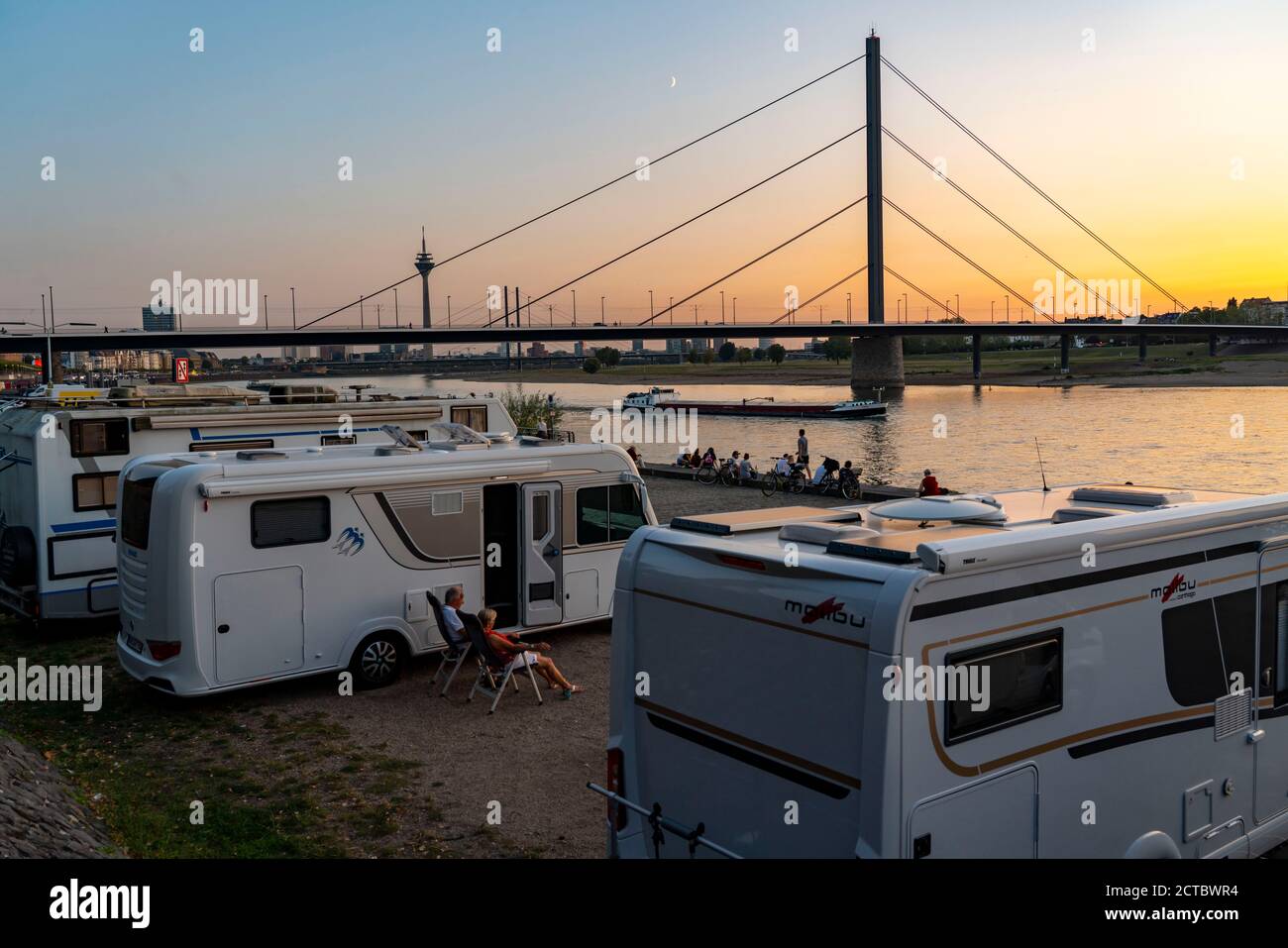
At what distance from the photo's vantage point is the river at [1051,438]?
39.6 metres

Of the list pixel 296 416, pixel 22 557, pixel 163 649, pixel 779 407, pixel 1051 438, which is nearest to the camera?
pixel 163 649

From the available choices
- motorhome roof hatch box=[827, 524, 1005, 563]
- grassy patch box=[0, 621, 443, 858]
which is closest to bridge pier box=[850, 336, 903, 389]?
grassy patch box=[0, 621, 443, 858]

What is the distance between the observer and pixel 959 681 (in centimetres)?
405

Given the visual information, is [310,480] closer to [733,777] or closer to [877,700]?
[733,777]

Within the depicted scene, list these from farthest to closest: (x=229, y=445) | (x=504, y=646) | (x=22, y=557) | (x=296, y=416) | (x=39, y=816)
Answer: (x=296, y=416) → (x=229, y=445) → (x=22, y=557) → (x=504, y=646) → (x=39, y=816)

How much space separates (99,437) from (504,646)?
5.43 meters

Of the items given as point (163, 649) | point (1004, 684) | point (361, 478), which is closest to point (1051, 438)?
point (361, 478)

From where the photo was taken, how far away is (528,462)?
10344 millimetres

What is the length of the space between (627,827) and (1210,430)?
190ft

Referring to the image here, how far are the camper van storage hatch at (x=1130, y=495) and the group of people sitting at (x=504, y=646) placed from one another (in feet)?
15.1

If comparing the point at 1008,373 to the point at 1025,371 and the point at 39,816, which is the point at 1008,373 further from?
the point at 39,816

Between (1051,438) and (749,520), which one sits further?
(1051,438)
